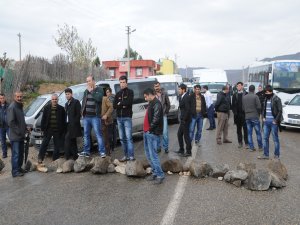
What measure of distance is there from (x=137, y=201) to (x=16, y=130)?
3.62m

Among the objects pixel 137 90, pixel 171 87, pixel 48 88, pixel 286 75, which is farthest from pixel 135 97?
pixel 48 88

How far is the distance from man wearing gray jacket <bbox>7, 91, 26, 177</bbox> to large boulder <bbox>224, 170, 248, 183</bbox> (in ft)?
14.6

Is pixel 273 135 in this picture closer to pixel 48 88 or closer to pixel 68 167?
pixel 68 167

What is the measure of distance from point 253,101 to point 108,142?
3.97 metres

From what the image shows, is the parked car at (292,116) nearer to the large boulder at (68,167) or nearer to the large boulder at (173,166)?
the large boulder at (173,166)

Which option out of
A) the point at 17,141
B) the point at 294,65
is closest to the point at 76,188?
the point at 17,141

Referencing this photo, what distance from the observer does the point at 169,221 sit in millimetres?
5098

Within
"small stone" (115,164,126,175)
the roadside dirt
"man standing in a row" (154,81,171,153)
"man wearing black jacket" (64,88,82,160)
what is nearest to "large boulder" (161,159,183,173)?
"small stone" (115,164,126,175)

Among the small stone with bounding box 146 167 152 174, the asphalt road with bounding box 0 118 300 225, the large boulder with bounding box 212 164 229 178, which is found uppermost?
the large boulder with bounding box 212 164 229 178

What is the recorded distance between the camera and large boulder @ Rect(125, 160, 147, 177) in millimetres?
7441

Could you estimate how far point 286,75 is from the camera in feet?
60.6

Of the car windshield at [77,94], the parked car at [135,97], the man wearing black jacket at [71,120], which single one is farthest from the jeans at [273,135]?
the car windshield at [77,94]

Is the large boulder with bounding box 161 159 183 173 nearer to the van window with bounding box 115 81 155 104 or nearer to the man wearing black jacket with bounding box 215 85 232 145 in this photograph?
the man wearing black jacket with bounding box 215 85 232 145

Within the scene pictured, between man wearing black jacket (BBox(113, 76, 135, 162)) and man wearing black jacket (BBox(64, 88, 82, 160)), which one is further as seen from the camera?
man wearing black jacket (BBox(64, 88, 82, 160))
